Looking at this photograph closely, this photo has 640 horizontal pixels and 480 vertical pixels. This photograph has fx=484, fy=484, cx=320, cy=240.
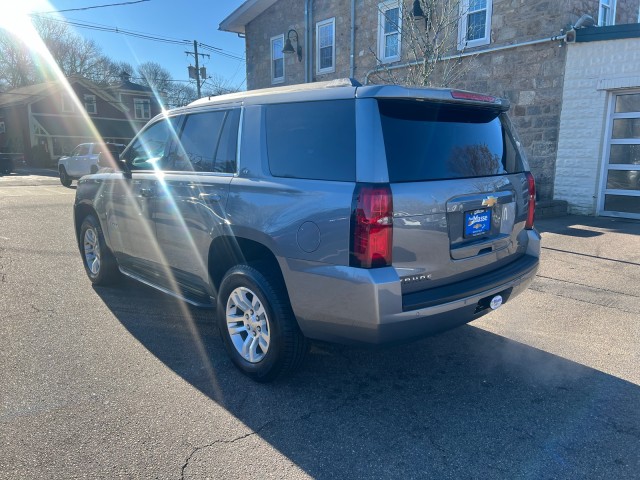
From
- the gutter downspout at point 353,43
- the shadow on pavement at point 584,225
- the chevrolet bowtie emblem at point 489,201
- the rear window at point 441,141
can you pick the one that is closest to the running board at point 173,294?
the rear window at point 441,141

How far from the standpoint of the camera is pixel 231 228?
11.2 feet

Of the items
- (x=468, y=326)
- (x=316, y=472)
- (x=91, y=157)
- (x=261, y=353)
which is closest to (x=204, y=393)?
(x=261, y=353)

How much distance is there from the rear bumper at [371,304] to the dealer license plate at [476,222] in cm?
32

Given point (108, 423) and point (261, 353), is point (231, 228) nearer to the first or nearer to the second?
point (261, 353)

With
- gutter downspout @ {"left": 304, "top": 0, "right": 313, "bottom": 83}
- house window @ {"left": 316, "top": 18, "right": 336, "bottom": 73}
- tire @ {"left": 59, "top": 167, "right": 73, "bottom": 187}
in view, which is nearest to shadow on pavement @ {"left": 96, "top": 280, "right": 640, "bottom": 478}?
house window @ {"left": 316, "top": 18, "right": 336, "bottom": 73}

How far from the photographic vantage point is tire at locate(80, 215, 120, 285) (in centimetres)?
531

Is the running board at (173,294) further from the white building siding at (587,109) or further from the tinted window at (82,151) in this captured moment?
the tinted window at (82,151)

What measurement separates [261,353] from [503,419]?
1.62 meters

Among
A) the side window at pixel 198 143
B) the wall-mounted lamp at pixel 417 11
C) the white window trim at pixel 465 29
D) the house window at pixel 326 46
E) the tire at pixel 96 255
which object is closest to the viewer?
the side window at pixel 198 143

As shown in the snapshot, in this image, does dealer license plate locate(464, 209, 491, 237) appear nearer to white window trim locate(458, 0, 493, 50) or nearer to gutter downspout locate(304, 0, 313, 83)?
white window trim locate(458, 0, 493, 50)

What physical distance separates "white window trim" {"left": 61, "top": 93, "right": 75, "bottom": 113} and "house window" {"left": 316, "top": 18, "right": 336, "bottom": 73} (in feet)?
109

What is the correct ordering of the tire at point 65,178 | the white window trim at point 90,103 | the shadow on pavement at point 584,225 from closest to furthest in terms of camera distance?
1. the shadow on pavement at point 584,225
2. the tire at point 65,178
3. the white window trim at point 90,103

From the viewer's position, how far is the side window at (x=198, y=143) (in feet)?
12.6

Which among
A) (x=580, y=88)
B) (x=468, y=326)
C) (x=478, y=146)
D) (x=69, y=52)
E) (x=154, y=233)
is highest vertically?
(x=69, y=52)
